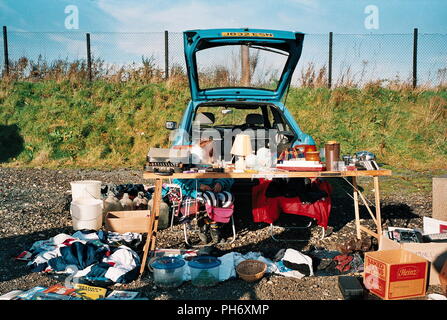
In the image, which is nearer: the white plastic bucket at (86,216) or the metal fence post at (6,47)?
the white plastic bucket at (86,216)

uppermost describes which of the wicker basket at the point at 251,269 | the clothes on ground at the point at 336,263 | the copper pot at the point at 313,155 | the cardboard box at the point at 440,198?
the copper pot at the point at 313,155

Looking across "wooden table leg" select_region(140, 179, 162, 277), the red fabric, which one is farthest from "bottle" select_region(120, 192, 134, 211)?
the red fabric

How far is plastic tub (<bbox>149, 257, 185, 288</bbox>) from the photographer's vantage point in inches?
139

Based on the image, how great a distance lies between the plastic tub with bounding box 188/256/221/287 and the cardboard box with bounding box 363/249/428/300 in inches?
49.2

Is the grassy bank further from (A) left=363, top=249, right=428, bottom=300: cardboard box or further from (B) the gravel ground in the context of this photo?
(A) left=363, top=249, right=428, bottom=300: cardboard box

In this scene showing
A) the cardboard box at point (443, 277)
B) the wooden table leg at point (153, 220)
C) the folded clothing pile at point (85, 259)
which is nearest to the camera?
the cardboard box at point (443, 277)

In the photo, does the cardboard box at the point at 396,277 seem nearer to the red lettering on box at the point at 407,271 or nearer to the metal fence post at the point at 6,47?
the red lettering on box at the point at 407,271

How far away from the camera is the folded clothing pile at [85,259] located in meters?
3.62

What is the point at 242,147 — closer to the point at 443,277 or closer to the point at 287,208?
the point at 287,208

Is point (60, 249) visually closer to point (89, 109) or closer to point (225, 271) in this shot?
point (225, 271)

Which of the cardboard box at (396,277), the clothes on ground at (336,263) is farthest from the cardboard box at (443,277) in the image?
the clothes on ground at (336,263)

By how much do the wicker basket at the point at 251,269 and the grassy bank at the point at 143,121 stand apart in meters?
6.77

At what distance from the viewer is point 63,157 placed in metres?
10.4
